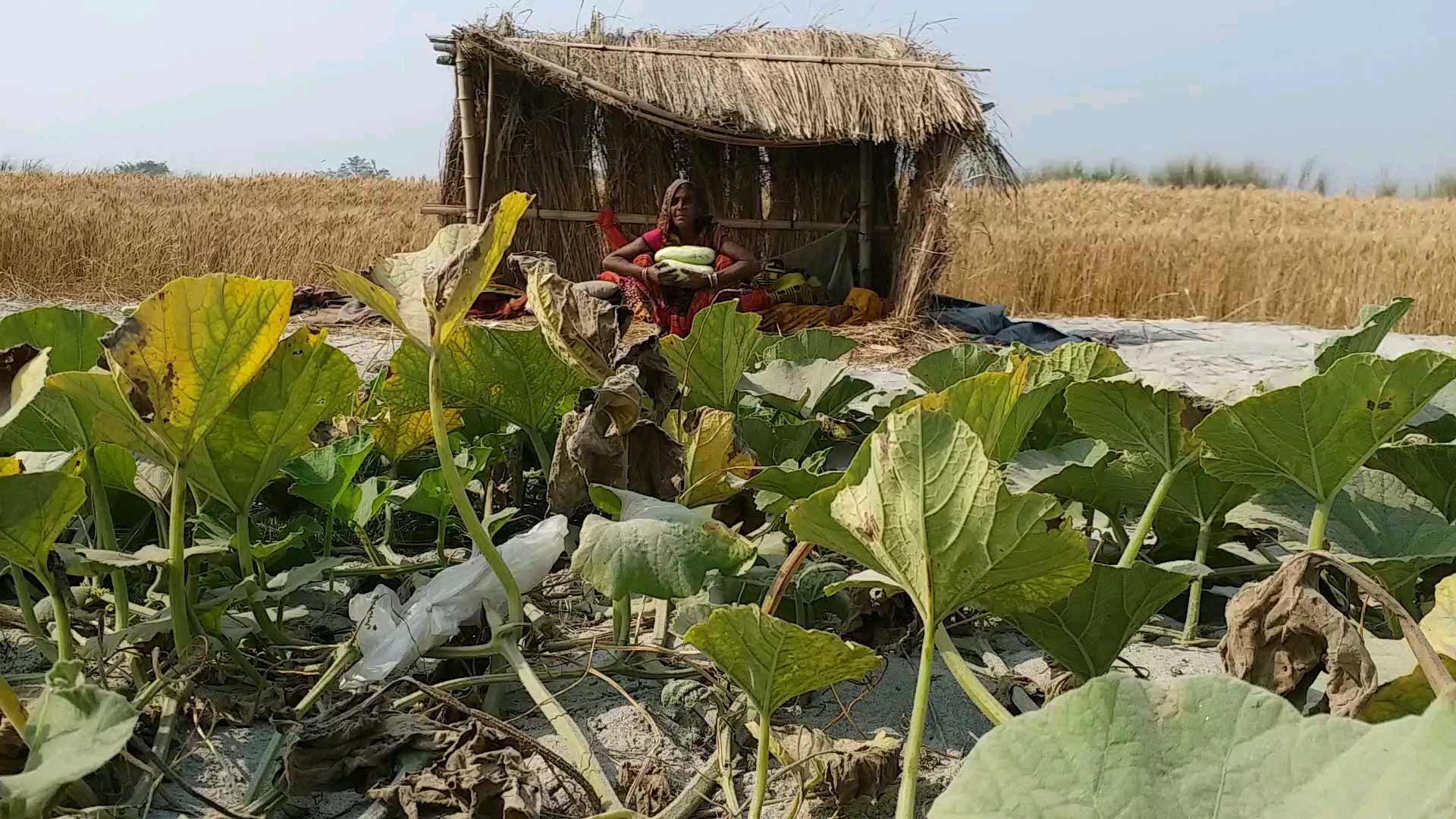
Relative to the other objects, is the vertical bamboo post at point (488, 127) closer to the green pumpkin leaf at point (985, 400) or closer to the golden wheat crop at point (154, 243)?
the golden wheat crop at point (154, 243)

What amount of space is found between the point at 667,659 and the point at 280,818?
34 cm

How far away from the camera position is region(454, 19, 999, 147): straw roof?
5918 mm

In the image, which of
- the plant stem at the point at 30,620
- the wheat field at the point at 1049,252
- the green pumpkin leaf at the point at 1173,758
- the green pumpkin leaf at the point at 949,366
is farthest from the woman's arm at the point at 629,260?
the green pumpkin leaf at the point at 1173,758

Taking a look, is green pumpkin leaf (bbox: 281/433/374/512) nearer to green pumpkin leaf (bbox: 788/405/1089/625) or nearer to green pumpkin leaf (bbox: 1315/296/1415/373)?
green pumpkin leaf (bbox: 788/405/1089/625)

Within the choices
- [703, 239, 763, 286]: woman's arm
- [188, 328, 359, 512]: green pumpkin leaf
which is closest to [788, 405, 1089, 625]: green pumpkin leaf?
[188, 328, 359, 512]: green pumpkin leaf

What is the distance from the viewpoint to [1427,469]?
3.18 feet

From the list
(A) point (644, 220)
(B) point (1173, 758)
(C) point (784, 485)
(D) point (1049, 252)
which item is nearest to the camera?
(B) point (1173, 758)

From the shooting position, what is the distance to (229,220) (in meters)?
11.2

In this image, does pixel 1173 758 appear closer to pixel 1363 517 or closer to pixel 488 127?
pixel 1363 517

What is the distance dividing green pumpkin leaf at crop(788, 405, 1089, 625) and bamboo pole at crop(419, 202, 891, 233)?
19.6 feet

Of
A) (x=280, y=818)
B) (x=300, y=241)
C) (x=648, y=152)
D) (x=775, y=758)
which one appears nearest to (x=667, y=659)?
(x=775, y=758)

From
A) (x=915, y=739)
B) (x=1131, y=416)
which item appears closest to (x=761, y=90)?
(x=1131, y=416)

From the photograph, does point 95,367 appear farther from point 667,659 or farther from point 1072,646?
point 1072,646

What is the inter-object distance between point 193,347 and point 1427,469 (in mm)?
1063
